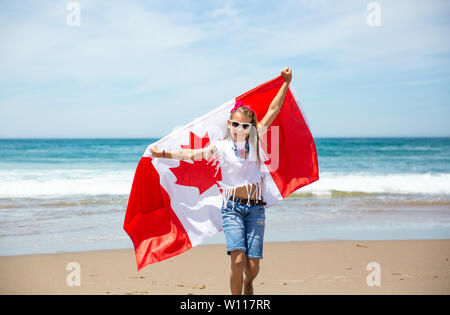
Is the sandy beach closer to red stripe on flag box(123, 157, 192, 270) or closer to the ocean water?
the ocean water

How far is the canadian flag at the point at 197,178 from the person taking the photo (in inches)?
175

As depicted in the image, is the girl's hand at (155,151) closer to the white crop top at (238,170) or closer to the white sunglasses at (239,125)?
the white crop top at (238,170)

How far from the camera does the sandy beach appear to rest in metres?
5.07

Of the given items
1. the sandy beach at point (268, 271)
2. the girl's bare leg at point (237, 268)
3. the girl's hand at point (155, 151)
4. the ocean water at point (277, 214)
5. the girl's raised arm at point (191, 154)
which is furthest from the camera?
the ocean water at point (277, 214)

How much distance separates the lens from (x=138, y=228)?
4.48m

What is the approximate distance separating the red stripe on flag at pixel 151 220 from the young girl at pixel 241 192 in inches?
24.3

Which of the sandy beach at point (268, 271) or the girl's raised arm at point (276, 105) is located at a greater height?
the girl's raised arm at point (276, 105)

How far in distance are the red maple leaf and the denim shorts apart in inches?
29.4

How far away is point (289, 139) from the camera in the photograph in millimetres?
4551

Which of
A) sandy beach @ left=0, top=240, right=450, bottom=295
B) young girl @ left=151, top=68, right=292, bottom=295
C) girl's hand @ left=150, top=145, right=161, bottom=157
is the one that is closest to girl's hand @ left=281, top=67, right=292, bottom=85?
young girl @ left=151, top=68, right=292, bottom=295

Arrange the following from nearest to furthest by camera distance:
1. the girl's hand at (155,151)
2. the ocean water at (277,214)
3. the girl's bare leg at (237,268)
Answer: the girl's bare leg at (237,268) → the girl's hand at (155,151) → the ocean water at (277,214)

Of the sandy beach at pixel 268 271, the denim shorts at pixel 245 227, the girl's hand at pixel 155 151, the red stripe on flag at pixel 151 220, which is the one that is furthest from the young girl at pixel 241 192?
the sandy beach at pixel 268 271

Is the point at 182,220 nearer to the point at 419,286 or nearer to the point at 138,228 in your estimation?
the point at 138,228
